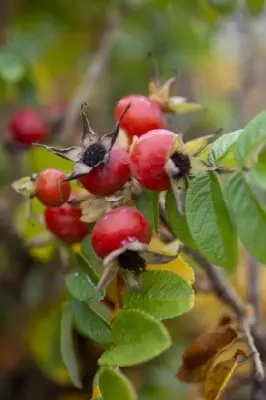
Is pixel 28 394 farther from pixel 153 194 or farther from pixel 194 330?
pixel 153 194

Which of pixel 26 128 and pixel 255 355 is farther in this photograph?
pixel 26 128

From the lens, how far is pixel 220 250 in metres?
0.76

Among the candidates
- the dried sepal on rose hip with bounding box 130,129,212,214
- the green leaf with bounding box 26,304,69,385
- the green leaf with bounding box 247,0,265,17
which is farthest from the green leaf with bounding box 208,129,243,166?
the green leaf with bounding box 247,0,265,17

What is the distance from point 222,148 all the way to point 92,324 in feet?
0.85

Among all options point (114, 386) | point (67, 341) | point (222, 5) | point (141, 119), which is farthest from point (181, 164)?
point (222, 5)

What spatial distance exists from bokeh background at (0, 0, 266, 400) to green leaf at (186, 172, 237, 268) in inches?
15.2

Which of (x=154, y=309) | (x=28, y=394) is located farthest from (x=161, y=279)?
(x=28, y=394)

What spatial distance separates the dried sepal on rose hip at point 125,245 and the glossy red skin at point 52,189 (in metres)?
0.09

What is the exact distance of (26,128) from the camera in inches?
56.9

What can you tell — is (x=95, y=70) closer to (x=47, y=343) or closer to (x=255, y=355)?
(x=47, y=343)

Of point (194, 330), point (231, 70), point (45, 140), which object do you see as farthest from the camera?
point (231, 70)

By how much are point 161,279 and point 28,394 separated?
68 centimetres

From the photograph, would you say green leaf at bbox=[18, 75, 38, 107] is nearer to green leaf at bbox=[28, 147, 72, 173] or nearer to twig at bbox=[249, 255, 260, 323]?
green leaf at bbox=[28, 147, 72, 173]

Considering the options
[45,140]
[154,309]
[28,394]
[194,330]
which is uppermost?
[154,309]
